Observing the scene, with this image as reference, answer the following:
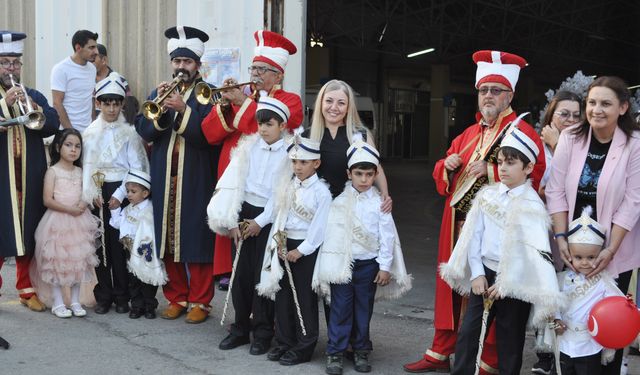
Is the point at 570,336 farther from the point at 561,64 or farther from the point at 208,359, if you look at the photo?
the point at 561,64

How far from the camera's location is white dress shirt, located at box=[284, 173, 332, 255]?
482 centimetres

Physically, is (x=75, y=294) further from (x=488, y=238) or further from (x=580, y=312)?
(x=580, y=312)

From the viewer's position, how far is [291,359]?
16.1 feet

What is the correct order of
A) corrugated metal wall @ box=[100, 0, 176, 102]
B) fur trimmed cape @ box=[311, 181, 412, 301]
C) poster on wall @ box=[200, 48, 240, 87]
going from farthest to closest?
corrugated metal wall @ box=[100, 0, 176, 102] → poster on wall @ box=[200, 48, 240, 87] → fur trimmed cape @ box=[311, 181, 412, 301]

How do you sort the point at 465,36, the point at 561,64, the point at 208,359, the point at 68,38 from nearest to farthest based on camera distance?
the point at 208,359 → the point at 68,38 → the point at 465,36 → the point at 561,64

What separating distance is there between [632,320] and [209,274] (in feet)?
10.6

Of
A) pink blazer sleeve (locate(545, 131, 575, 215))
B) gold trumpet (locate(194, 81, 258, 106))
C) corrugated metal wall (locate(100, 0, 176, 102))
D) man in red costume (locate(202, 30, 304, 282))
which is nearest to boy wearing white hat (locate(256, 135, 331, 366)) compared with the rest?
man in red costume (locate(202, 30, 304, 282))

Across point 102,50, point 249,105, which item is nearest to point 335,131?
point 249,105

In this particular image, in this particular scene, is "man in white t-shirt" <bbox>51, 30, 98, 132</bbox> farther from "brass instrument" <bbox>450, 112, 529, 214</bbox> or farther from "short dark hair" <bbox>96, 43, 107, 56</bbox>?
"brass instrument" <bbox>450, 112, 529, 214</bbox>

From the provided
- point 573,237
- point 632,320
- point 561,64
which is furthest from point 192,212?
point 561,64

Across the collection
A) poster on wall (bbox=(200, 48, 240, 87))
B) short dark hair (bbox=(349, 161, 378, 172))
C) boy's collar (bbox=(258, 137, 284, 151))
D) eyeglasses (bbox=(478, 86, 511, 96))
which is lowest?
short dark hair (bbox=(349, 161, 378, 172))

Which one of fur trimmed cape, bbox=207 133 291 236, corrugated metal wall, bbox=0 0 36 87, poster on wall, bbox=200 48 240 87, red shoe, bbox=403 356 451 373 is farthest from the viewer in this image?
corrugated metal wall, bbox=0 0 36 87

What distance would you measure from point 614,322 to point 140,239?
11.7ft

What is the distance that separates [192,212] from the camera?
19.0 feet
